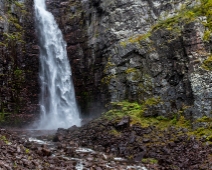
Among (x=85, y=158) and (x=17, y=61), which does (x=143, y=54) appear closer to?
(x=85, y=158)

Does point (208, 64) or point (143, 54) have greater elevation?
point (143, 54)

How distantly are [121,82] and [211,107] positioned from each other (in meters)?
5.03

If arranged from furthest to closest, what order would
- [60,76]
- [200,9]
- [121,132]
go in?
1. [60,76]
2. [200,9]
3. [121,132]

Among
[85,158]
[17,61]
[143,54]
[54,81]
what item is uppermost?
[17,61]

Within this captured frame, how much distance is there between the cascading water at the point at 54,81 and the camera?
16.9 m

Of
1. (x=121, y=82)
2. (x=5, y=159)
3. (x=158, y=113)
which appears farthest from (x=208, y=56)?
(x=5, y=159)

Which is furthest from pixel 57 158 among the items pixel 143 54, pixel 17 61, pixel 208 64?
pixel 17 61

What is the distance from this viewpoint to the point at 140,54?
44.8 feet

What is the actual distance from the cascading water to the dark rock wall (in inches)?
21.2

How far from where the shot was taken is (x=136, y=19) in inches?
603

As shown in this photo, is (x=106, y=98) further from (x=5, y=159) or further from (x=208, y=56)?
(x=5, y=159)

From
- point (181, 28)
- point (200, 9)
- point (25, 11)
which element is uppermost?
A: point (25, 11)

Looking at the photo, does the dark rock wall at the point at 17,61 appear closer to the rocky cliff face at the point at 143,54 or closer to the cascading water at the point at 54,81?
the cascading water at the point at 54,81

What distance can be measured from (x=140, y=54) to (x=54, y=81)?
6.78 m
